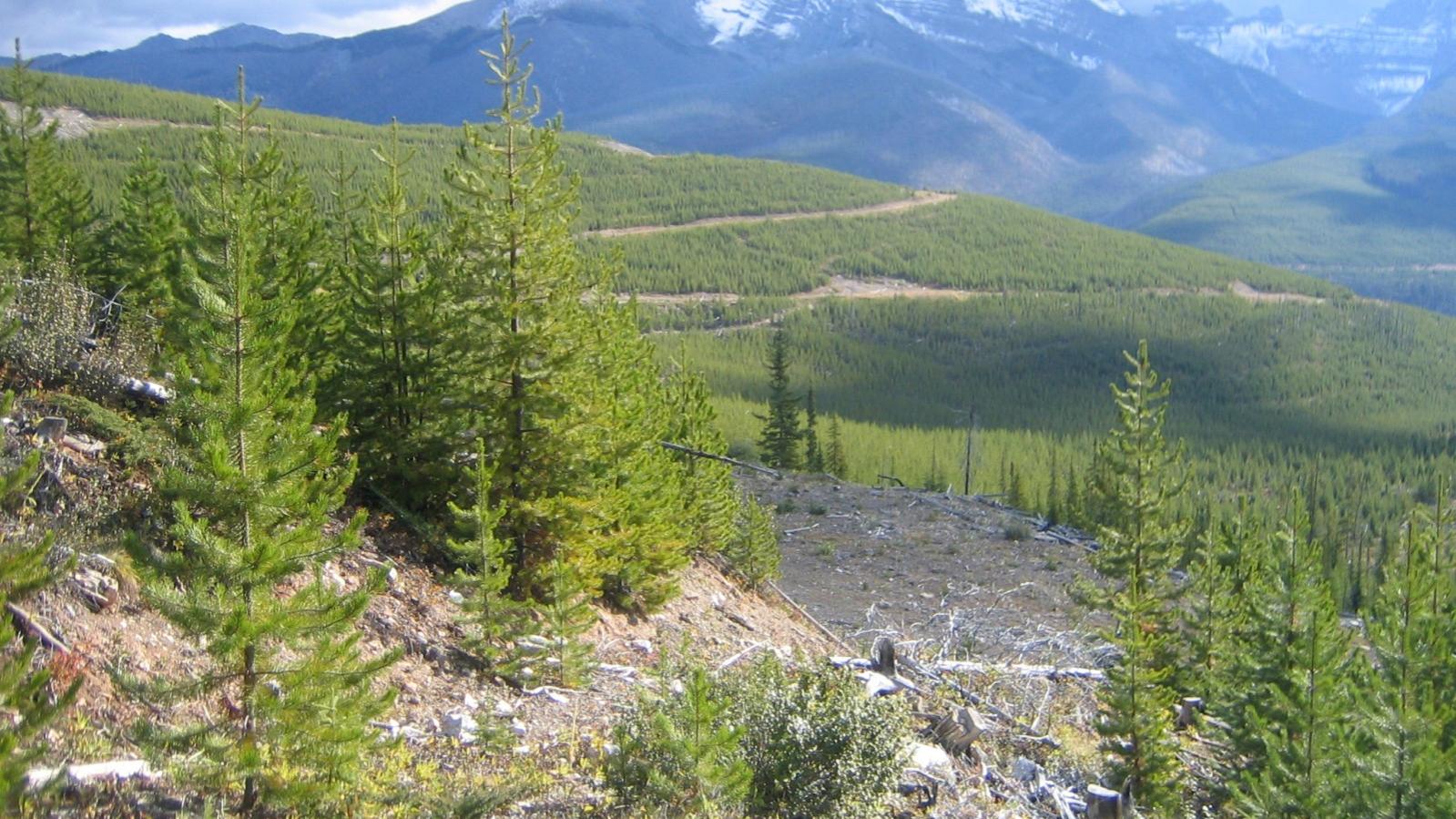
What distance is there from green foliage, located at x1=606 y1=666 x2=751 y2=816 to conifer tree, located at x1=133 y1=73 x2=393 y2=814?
180 cm

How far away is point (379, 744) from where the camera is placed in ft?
26.3

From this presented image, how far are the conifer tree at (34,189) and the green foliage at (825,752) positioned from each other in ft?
63.0

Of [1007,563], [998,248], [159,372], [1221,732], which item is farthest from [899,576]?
[998,248]

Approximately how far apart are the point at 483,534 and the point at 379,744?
3.04 metres

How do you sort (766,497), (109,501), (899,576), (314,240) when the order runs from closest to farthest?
(109,501) → (314,240) → (899,576) → (766,497)

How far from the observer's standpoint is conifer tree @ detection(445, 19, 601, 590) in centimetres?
1344

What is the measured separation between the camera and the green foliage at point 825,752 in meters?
8.41

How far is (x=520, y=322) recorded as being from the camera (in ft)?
45.1

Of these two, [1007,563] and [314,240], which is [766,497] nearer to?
[1007,563]

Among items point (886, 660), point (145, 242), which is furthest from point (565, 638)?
point (145, 242)

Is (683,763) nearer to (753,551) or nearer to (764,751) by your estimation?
(764,751)

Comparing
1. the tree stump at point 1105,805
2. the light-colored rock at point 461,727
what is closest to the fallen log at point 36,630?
the light-colored rock at point 461,727

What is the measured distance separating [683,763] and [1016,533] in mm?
27199

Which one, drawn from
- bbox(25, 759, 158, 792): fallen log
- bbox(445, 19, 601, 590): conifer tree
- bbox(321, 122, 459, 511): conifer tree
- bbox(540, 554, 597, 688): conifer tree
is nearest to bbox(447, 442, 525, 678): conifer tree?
bbox(540, 554, 597, 688): conifer tree
